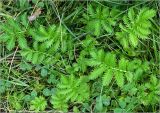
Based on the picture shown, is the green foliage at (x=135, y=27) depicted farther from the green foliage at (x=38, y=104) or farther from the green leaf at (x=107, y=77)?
the green foliage at (x=38, y=104)

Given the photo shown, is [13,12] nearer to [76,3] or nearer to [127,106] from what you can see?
[76,3]

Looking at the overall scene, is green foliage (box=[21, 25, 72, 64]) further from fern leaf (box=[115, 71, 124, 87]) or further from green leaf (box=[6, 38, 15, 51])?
fern leaf (box=[115, 71, 124, 87])

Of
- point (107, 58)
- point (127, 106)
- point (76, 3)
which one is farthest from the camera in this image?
point (76, 3)

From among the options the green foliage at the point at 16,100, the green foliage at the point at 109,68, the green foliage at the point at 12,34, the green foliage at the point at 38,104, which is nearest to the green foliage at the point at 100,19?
the green foliage at the point at 109,68

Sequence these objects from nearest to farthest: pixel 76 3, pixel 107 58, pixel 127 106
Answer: pixel 107 58
pixel 127 106
pixel 76 3

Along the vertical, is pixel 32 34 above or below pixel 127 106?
above

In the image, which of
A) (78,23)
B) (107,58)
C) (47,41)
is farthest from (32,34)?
(107,58)
